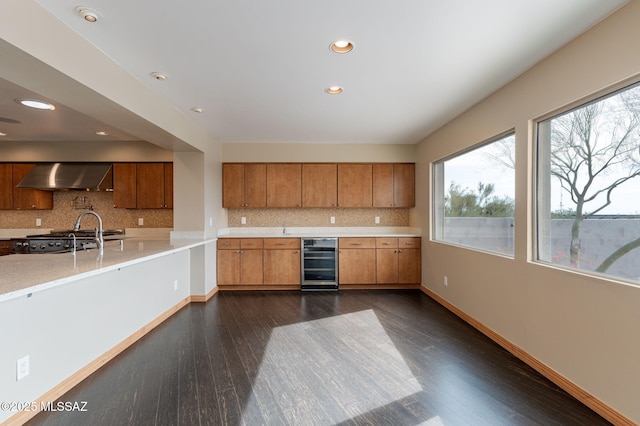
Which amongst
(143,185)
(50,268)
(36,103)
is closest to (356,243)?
(143,185)

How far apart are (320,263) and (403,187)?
1984 mm

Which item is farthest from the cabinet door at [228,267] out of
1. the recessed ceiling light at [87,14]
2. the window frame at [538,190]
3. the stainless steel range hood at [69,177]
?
the window frame at [538,190]

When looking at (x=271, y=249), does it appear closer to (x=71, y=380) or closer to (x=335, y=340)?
(x=335, y=340)

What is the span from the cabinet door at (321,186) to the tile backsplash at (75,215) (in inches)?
93.7

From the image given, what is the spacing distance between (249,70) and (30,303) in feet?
7.47

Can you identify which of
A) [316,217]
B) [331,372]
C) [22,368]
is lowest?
[331,372]

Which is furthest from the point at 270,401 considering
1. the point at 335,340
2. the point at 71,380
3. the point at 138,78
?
the point at 138,78

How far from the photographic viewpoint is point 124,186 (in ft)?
16.2

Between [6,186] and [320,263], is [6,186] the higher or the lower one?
the higher one

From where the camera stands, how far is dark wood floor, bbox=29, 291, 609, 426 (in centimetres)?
189

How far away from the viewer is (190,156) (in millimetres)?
4340

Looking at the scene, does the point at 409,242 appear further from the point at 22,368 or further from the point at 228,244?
the point at 22,368

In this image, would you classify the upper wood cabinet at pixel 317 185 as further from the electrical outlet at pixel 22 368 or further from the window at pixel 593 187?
the electrical outlet at pixel 22 368

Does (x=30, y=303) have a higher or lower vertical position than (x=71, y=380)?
higher
